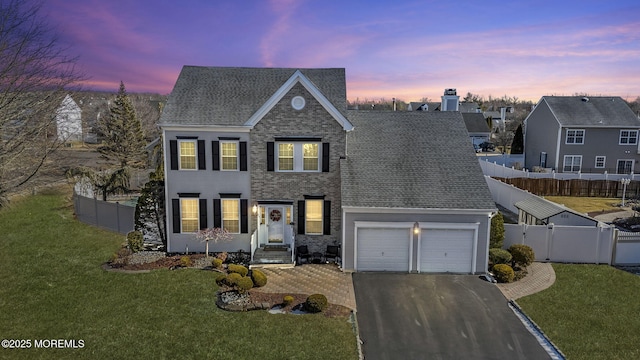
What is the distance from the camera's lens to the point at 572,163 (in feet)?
143

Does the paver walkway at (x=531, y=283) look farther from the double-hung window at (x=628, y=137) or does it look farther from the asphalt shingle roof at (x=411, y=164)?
the double-hung window at (x=628, y=137)

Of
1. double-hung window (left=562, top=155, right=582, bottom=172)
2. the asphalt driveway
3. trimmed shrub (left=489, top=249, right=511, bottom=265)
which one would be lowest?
the asphalt driveway

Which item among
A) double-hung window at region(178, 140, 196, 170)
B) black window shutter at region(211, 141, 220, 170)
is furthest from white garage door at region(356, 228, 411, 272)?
double-hung window at region(178, 140, 196, 170)

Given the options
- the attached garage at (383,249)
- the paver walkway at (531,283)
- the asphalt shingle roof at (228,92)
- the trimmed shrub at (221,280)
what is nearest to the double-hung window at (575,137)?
the paver walkway at (531,283)

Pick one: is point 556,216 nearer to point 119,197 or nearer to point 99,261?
point 99,261

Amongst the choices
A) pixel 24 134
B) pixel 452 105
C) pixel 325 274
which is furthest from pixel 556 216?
pixel 452 105

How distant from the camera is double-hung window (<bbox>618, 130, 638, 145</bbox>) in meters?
42.0

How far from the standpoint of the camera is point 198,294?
648 inches

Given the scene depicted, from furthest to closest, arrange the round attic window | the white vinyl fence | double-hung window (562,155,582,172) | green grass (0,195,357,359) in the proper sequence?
double-hung window (562,155,582,172), the round attic window, the white vinyl fence, green grass (0,195,357,359)

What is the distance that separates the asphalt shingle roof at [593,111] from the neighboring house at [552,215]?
23.4m

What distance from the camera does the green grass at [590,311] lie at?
13.0 meters

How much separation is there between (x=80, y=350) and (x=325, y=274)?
397 inches

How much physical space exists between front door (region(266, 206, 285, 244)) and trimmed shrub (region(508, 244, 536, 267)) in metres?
11.3

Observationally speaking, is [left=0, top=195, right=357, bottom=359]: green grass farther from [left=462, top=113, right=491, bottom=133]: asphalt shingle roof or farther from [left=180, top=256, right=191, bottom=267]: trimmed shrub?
[left=462, top=113, right=491, bottom=133]: asphalt shingle roof
